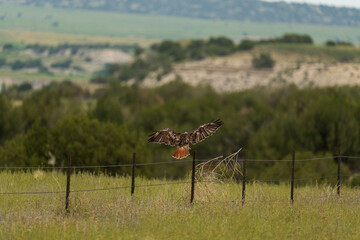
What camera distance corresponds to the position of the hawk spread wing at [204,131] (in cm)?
1650

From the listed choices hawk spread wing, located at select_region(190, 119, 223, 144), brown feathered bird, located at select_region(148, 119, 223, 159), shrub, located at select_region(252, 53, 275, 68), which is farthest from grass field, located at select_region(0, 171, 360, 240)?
shrub, located at select_region(252, 53, 275, 68)

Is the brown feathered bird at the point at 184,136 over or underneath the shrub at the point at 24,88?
underneath

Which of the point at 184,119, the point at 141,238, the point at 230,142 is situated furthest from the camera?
the point at 184,119

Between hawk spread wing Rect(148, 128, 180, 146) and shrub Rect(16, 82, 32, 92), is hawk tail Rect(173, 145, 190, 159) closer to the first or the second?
hawk spread wing Rect(148, 128, 180, 146)

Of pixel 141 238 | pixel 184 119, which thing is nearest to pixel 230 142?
pixel 184 119

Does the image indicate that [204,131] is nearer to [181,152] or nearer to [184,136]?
[184,136]

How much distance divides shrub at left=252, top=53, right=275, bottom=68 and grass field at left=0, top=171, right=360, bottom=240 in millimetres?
166529

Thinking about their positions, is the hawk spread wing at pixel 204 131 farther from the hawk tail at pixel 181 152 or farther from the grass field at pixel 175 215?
the grass field at pixel 175 215

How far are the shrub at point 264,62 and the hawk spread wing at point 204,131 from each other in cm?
16963

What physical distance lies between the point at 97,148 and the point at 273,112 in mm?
42240

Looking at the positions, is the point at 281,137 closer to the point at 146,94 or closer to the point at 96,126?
the point at 96,126

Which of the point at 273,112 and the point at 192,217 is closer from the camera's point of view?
the point at 192,217

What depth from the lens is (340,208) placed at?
59.5 feet

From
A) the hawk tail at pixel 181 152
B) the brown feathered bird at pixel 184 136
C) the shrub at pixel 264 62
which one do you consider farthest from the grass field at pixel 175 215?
the shrub at pixel 264 62
